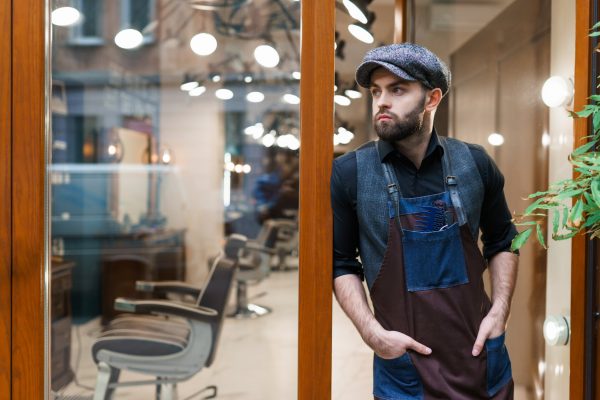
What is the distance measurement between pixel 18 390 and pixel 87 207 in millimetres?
5201

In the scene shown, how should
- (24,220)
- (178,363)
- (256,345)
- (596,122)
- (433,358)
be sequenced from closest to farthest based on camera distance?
(596,122) < (433,358) < (24,220) < (178,363) < (256,345)

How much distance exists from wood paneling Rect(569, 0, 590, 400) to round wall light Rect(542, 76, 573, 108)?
7 cm

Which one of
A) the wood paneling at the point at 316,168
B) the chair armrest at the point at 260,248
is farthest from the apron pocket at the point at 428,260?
the chair armrest at the point at 260,248

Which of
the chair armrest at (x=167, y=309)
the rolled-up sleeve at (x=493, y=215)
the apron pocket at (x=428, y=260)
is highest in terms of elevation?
the rolled-up sleeve at (x=493, y=215)

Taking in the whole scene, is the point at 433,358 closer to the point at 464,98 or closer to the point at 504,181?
the point at 504,181

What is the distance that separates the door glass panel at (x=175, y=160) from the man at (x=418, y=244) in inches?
110

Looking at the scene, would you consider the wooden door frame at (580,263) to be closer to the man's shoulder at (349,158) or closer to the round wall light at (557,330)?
the round wall light at (557,330)

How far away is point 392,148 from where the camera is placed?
4.75 feet

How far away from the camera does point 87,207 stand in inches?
255

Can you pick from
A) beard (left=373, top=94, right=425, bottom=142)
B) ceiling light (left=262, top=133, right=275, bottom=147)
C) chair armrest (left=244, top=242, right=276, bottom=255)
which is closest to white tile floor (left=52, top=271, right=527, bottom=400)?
chair armrest (left=244, top=242, right=276, bottom=255)

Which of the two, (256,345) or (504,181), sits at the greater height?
(504,181)

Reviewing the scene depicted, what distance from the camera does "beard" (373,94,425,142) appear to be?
1.41 metres

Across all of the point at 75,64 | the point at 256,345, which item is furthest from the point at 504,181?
the point at 75,64

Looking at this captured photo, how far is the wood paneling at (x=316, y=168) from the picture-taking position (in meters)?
1.54
